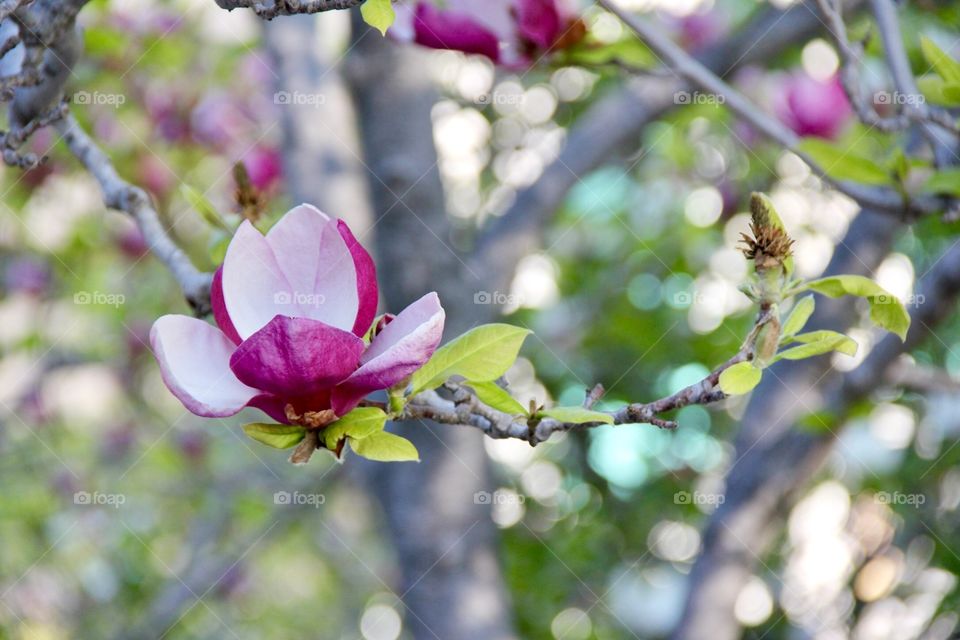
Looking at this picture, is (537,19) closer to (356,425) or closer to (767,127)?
(767,127)

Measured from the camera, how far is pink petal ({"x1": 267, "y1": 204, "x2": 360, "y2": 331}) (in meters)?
0.65

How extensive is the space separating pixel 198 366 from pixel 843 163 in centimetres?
62

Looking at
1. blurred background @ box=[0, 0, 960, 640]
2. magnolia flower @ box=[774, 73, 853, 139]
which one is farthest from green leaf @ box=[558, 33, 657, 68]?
magnolia flower @ box=[774, 73, 853, 139]

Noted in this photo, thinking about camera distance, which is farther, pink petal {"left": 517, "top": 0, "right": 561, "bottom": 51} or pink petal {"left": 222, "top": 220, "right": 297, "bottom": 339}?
pink petal {"left": 517, "top": 0, "right": 561, "bottom": 51}

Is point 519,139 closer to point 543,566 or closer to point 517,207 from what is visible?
point 517,207

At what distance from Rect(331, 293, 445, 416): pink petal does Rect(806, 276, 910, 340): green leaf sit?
268 millimetres

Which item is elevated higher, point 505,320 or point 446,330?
Result: point 446,330

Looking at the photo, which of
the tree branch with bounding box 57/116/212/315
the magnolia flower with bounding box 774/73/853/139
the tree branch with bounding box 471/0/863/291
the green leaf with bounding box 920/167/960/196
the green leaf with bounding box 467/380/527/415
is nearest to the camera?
the green leaf with bounding box 467/380/527/415

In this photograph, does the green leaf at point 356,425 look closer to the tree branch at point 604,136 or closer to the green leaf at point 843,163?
the green leaf at point 843,163

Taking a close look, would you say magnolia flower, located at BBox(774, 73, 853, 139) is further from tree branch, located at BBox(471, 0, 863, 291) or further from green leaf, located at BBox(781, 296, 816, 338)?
green leaf, located at BBox(781, 296, 816, 338)

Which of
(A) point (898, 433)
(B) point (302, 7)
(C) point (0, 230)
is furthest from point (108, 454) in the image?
(B) point (302, 7)

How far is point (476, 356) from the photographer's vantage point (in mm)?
Answer: 658

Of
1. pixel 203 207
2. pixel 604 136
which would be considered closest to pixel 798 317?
pixel 203 207

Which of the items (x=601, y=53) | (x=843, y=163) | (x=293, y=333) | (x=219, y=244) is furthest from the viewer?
(x=601, y=53)
